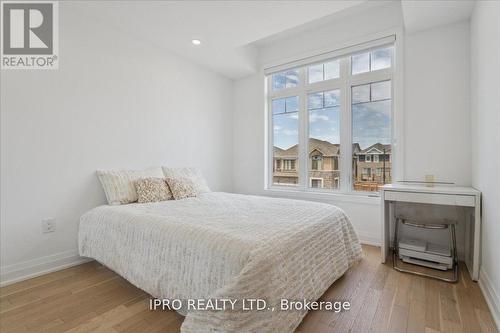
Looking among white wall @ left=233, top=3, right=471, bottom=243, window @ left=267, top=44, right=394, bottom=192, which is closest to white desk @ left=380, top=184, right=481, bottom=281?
white wall @ left=233, top=3, right=471, bottom=243

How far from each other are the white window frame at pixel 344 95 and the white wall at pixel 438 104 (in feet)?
0.27

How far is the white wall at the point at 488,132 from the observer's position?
1507mm

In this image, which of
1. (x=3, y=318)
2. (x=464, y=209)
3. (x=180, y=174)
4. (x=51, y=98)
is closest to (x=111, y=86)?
(x=51, y=98)

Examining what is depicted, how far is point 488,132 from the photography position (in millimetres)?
1696

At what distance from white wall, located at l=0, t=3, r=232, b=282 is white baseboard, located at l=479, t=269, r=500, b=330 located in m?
3.18

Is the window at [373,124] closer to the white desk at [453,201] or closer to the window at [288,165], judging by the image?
the white desk at [453,201]

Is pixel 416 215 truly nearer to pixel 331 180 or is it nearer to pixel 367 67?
pixel 331 180

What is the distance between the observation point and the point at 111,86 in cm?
255

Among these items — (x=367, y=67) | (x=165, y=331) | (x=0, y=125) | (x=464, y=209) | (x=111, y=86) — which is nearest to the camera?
(x=165, y=331)

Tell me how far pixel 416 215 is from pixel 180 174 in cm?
274

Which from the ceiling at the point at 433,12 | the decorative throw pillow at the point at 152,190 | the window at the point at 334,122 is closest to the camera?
the ceiling at the point at 433,12

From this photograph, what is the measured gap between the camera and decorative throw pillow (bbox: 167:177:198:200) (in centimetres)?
264

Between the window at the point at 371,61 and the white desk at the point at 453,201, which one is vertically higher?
the window at the point at 371,61

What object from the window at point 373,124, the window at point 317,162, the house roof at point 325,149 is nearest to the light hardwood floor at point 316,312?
the window at point 373,124
